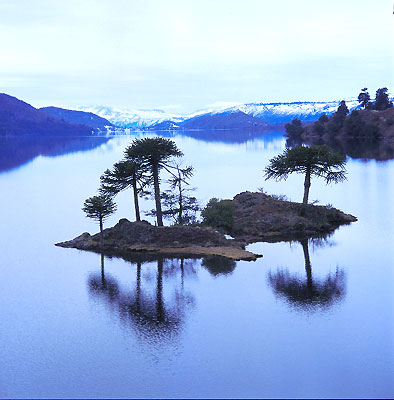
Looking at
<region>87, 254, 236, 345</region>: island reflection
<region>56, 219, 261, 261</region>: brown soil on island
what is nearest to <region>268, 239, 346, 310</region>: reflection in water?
<region>87, 254, 236, 345</region>: island reflection

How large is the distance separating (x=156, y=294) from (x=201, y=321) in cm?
569

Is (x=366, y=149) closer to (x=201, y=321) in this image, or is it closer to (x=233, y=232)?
(x=233, y=232)

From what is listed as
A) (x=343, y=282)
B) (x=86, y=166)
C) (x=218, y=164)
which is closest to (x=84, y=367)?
(x=343, y=282)

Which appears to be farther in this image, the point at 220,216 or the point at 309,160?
the point at 309,160

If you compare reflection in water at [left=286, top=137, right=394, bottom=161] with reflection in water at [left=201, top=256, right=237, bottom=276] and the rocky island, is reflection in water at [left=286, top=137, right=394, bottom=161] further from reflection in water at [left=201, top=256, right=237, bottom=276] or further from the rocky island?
reflection in water at [left=201, top=256, right=237, bottom=276]

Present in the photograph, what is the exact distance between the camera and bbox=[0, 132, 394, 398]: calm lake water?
2169 centimetres

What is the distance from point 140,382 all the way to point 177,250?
1966cm

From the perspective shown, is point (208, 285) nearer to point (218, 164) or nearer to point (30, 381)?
point (30, 381)

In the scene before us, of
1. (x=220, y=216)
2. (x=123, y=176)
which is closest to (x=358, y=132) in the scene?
(x=220, y=216)

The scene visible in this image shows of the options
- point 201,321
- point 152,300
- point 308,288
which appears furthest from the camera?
point 308,288

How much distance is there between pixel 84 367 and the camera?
76.3 ft

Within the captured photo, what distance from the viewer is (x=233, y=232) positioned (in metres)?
47.2

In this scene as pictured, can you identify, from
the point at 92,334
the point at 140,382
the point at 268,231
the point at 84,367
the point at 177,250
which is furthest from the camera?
the point at 268,231

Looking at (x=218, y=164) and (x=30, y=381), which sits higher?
(x=218, y=164)
